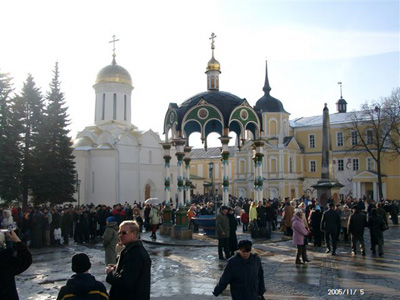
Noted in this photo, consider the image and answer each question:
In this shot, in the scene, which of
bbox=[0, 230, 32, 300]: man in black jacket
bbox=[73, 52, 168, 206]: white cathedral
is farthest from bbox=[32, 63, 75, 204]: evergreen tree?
bbox=[0, 230, 32, 300]: man in black jacket

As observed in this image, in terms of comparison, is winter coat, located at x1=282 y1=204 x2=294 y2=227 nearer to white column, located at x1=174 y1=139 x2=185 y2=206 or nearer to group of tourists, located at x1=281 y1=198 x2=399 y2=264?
group of tourists, located at x1=281 y1=198 x2=399 y2=264

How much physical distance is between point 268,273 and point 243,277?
5.60 metres

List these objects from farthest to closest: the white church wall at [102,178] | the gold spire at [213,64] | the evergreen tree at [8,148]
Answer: the white church wall at [102,178] < the evergreen tree at [8,148] < the gold spire at [213,64]

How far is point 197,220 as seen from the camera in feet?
59.6

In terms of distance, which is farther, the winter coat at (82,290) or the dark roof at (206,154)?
the dark roof at (206,154)

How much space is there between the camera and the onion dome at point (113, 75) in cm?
4016

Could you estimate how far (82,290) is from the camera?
145 inches

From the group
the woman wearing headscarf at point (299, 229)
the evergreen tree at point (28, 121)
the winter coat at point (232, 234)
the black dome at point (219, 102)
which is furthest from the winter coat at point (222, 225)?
the evergreen tree at point (28, 121)

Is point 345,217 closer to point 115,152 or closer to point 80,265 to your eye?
point 80,265

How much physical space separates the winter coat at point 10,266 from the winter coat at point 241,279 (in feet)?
6.88

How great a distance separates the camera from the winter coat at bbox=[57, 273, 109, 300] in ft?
12.1

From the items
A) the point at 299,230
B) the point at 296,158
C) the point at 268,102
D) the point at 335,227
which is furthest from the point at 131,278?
the point at 296,158

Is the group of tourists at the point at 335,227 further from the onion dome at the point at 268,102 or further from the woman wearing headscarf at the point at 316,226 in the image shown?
the onion dome at the point at 268,102

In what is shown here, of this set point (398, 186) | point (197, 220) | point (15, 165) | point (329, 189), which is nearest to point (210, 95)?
point (197, 220)
